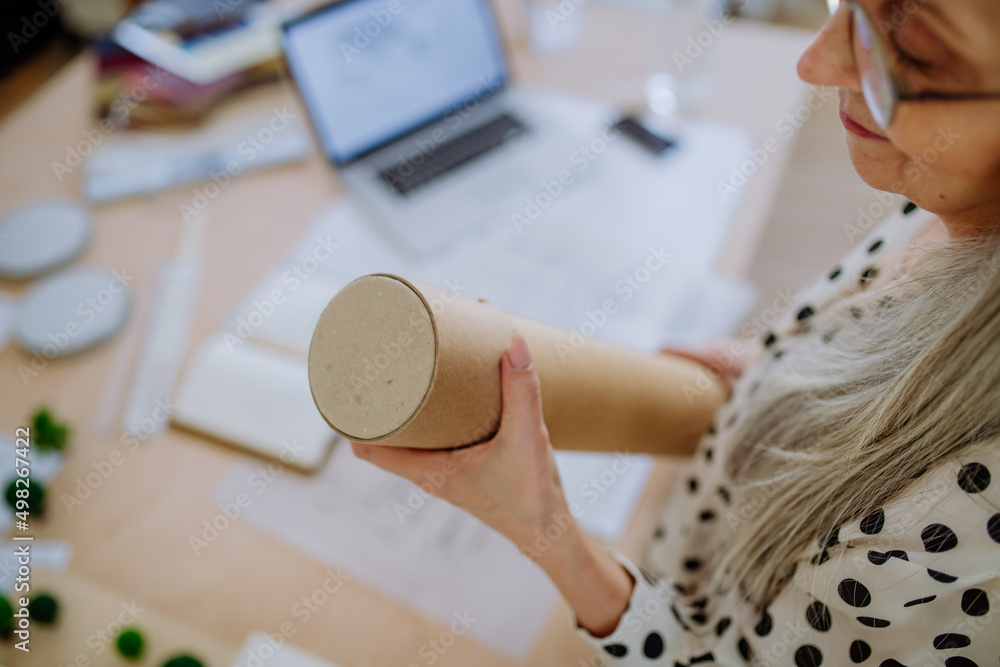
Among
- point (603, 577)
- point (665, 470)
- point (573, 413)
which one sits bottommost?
point (665, 470)

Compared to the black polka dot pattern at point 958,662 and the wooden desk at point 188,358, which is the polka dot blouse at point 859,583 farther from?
the wooden desk at point 188,358

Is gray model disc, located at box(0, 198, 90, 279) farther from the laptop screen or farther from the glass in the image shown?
the glass

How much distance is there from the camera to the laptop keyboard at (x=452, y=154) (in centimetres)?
117

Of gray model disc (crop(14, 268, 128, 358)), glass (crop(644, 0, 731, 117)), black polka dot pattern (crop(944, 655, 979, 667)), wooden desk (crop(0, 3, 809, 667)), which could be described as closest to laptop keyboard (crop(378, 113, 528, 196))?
wooden desk (crop(0, 3, 809, 667))

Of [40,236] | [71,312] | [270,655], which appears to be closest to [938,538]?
[270,655]

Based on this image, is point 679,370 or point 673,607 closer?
point 673,607

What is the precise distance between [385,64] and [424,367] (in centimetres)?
85

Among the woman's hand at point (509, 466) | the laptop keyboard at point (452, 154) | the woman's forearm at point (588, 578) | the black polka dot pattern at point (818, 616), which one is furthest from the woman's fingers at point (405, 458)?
the laptop keyboard at point (452, 154)

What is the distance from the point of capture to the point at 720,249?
1.07m

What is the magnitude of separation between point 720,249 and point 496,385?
2.22ft

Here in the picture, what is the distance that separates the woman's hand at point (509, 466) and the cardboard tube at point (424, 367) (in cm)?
2

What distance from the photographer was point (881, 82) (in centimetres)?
47

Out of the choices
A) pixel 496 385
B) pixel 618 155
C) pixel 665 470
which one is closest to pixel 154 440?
pixel 496 385

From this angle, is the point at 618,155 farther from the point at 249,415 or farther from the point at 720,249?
the point at 249,415
